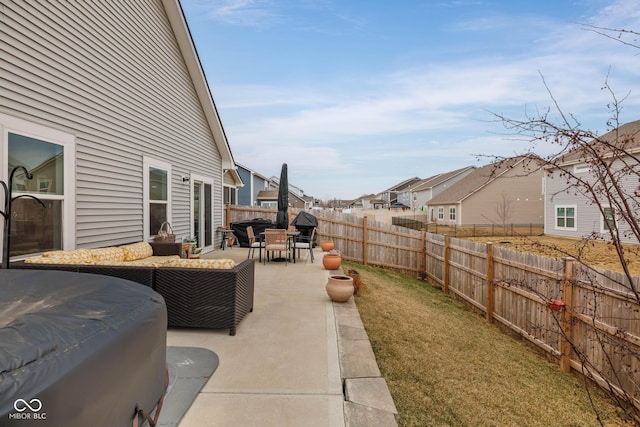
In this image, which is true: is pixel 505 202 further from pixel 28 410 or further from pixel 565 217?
pixel 28 410

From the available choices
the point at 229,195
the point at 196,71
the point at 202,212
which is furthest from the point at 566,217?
the point at 196,71

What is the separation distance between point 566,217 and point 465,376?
745 inches

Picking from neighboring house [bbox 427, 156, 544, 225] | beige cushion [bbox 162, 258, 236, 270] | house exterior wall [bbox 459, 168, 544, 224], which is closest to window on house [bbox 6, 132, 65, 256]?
beige cushion [bbox 162, 258, 236, 270]

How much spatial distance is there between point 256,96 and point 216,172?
6987 mm

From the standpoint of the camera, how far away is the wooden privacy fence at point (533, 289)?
349cm

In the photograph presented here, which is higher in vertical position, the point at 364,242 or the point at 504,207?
the point at 504,207

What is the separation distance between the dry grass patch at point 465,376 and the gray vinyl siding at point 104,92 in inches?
192

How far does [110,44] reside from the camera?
5.91m

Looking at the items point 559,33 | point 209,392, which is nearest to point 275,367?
point 209,392

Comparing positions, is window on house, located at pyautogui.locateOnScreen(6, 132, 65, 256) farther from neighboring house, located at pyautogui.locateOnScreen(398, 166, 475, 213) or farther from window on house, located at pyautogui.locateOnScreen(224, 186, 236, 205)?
neighboring house, located at pyautogui.locateOnScreen(398, 166, 475, 213)

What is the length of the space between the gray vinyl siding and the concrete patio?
3249mm

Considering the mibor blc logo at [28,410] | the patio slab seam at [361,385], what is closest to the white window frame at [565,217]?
the patio slab seam at [361,385]

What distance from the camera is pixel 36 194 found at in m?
4.44

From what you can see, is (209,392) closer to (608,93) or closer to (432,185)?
(608,93)
